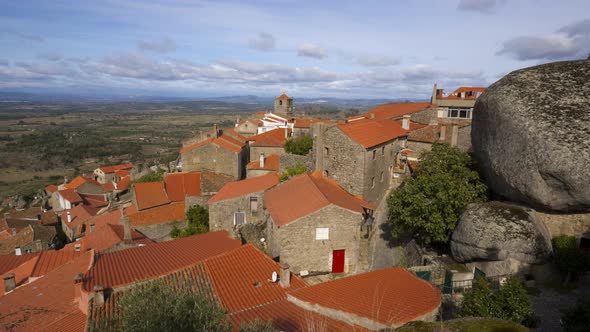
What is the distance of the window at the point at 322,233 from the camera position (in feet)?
58.8

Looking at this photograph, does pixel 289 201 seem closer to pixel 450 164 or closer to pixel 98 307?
pixel 450 164

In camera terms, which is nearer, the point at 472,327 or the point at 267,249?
the point at 472,327

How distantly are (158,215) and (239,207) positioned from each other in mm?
11516

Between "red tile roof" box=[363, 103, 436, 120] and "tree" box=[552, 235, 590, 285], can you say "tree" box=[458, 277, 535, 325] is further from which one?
"red tile roof" box=[363, 103, 436, 120]

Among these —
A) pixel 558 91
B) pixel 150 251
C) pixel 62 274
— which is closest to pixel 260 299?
pixel 150 251

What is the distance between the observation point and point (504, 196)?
1684 centimetres

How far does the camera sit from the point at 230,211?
25016mm

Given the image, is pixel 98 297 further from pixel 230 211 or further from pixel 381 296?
pixel 230 211

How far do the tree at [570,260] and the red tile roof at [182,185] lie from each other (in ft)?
92.9

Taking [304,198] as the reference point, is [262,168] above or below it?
below

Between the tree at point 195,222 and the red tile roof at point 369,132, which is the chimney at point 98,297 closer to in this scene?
the tree at point 195,222

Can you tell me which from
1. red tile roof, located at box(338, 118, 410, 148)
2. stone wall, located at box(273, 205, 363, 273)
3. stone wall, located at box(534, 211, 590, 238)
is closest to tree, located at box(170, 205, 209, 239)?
stone wall, located at box(273, 205, 363, 273)

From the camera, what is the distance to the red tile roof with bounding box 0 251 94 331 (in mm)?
13640

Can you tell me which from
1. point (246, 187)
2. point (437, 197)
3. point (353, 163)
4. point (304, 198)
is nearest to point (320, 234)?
point (304, 198)
